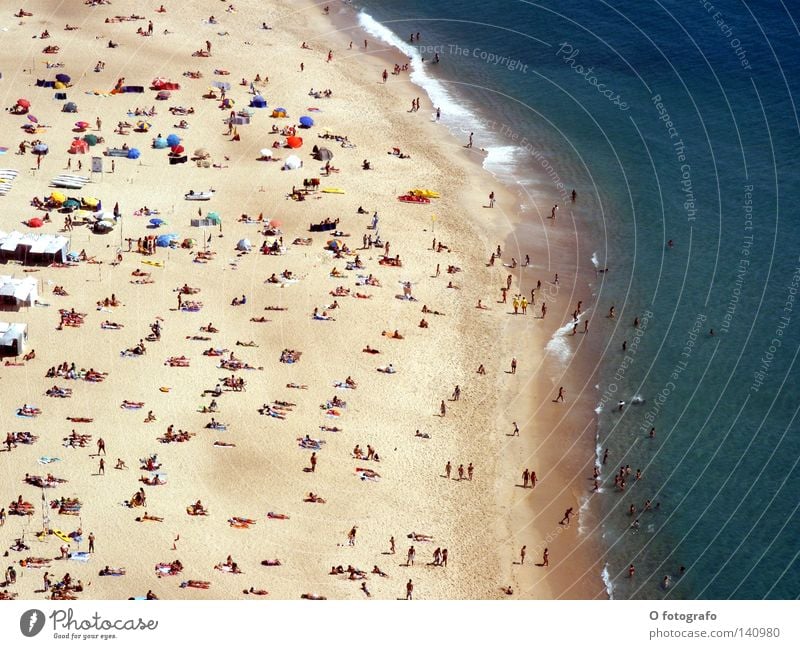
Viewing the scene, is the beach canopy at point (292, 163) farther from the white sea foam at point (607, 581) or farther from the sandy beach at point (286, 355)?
the white sea foam at point (607, 581)

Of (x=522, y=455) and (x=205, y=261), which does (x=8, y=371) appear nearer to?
(x=205, y=261)

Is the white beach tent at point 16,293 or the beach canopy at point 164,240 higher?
the beach canopy at point 164,240

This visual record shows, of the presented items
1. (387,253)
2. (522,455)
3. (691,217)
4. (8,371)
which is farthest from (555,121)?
(8,371)

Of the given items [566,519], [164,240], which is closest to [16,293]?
[164,240]

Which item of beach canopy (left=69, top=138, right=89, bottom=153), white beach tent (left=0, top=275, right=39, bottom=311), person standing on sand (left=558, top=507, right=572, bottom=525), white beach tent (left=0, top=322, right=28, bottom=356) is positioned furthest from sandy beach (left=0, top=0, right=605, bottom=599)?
white beach tent (left=0, top=322, right=28, bottom=356)
